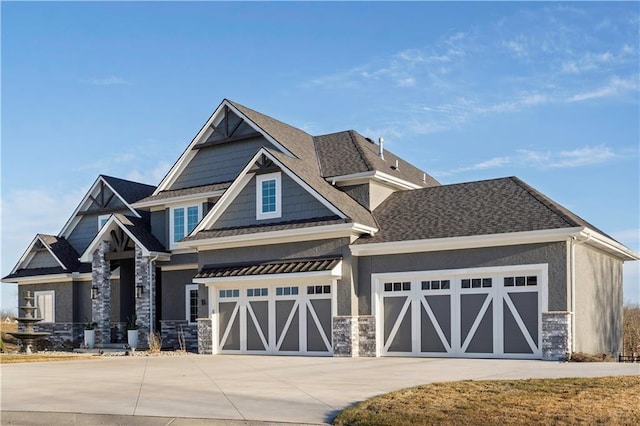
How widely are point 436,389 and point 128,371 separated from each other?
936 centimetres

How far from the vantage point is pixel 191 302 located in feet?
102

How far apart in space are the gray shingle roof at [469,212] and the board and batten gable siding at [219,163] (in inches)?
243

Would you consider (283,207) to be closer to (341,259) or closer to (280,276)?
(280,276)

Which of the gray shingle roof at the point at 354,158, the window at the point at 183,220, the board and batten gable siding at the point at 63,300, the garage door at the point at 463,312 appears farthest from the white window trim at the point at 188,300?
the garage door at the point at 463,312

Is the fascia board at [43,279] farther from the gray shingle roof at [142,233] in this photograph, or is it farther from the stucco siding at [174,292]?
the stucco siding at [174,292]

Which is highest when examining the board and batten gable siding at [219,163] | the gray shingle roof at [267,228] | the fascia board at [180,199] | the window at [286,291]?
the board and batten gable siding at [219,163]

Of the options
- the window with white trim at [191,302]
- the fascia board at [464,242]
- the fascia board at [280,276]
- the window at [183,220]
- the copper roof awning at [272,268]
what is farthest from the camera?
the window with white trim at [191,302]

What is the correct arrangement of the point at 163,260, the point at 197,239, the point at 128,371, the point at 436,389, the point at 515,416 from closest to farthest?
the point at 515,416 < the point at 436,389 < the point at 128,371 < the point at 197,239 < the point at 163,260

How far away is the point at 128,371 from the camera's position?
747 inches

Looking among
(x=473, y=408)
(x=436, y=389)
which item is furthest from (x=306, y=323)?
(x=473, y=408)

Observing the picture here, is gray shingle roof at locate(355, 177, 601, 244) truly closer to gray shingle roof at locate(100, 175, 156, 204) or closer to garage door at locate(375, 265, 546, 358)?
garage door at locate(375, 265, 546, 358)

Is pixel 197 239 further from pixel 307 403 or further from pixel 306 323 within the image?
pixel 307 403

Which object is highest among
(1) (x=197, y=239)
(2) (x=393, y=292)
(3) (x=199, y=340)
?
(1) (x=197, y=239)

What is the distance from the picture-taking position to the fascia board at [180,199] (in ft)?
96.9
